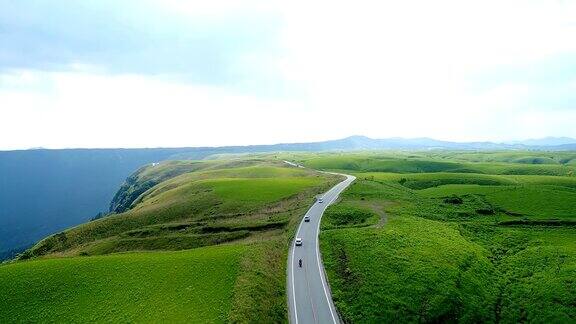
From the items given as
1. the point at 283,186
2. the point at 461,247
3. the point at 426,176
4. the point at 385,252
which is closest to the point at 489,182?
the point at 426,176

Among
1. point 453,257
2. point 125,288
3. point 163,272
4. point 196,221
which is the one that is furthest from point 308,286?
point 196,221

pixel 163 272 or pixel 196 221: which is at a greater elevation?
pixel 196 221

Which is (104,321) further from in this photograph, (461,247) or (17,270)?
(461,247)

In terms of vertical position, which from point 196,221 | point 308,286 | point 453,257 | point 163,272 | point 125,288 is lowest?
point 125,288

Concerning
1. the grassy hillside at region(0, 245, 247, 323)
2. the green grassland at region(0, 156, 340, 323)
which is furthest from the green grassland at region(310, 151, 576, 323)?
the grassy hillside at region(0, 245, 247, 323)

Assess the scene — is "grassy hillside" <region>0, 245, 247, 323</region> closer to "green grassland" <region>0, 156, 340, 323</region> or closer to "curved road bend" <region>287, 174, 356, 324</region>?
"green grassland" <region>0, 156, 340, 323</region>

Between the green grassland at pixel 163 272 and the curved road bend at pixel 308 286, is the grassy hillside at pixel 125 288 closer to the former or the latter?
the green grassland at pixel 163 272

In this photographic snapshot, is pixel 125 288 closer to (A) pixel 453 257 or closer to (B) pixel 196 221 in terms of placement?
(B) pixel 196 221
